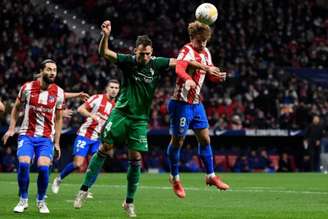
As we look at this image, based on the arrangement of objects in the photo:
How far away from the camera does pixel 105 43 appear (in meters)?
12.2

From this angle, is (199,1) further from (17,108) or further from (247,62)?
(17,108)

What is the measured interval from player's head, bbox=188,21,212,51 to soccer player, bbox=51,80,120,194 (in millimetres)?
4883

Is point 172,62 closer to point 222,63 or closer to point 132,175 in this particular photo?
point 132,175

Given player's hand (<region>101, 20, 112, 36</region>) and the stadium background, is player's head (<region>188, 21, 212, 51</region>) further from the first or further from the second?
the stadium background

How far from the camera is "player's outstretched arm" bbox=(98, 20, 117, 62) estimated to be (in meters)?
11.9

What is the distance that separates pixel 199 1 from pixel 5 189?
29648 mm

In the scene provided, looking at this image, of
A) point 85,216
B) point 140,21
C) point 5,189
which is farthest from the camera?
point 140,21

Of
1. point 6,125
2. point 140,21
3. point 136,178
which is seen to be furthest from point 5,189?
point 140,21

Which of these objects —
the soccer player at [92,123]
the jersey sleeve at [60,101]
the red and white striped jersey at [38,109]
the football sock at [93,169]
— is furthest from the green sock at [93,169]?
the soccer player at [92,123]

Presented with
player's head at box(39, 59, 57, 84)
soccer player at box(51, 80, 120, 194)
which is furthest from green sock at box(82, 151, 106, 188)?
soccer player at box(51, 80, 120, 194)

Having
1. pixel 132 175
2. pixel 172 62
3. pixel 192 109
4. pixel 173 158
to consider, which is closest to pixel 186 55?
pixel 192 109

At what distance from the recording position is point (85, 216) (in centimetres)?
1264

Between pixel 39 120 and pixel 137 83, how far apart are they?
1.89 m

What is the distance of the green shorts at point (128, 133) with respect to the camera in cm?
1268
